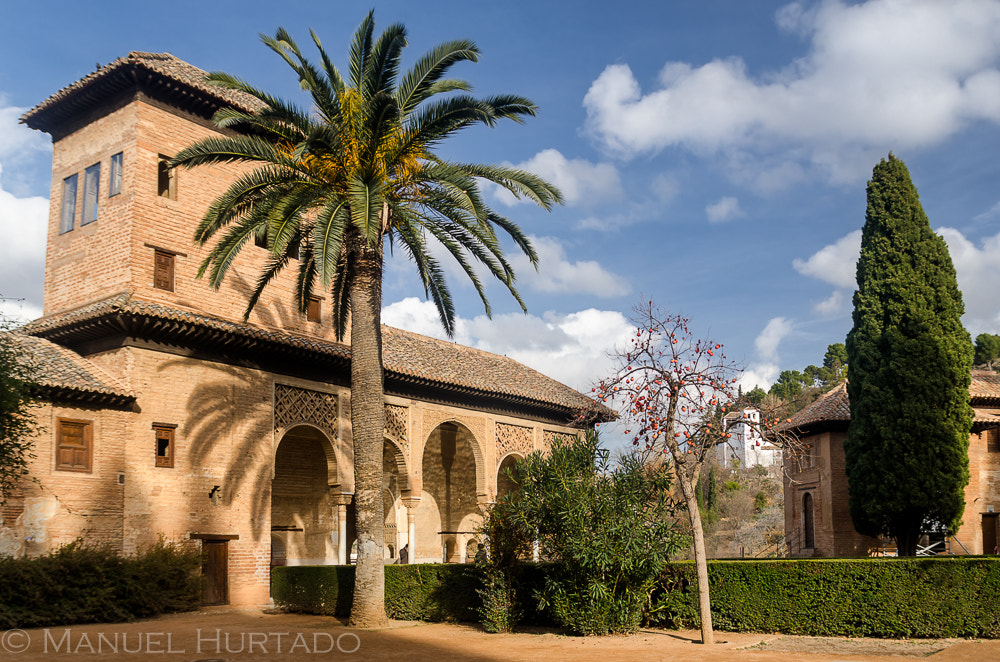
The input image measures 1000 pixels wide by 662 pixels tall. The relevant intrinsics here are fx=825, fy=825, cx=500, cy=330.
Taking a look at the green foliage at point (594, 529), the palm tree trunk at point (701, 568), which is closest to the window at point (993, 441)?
the green foliage at point (594, 529)

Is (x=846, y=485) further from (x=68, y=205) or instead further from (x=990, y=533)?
(x=68, y=205)

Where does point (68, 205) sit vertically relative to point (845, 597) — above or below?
above

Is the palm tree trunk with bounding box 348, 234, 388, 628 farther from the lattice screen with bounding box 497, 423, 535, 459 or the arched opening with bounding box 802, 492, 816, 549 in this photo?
the arched opening with bounding box 802, 492, 816, 549

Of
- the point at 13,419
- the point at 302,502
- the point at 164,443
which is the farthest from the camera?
the point at 302,502

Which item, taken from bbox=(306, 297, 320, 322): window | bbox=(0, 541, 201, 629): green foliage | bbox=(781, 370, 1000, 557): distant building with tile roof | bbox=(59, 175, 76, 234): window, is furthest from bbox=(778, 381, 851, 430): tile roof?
bbox=(59, 175, 76, 234): window

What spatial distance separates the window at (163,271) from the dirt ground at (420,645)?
7.26 metres

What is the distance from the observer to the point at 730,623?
12.9m

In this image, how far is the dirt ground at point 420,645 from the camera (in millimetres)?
10508

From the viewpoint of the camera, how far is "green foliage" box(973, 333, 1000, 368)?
4706 centimetres

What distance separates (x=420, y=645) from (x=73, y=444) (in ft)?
27.2

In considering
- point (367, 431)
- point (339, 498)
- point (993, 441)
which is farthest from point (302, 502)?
point (993, 441)

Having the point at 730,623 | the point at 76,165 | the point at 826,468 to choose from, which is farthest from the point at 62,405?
the point at 826,468

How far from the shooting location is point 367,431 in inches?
560

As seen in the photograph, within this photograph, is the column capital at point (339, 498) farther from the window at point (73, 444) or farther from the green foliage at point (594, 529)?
the green foliage at point (594, 529)
